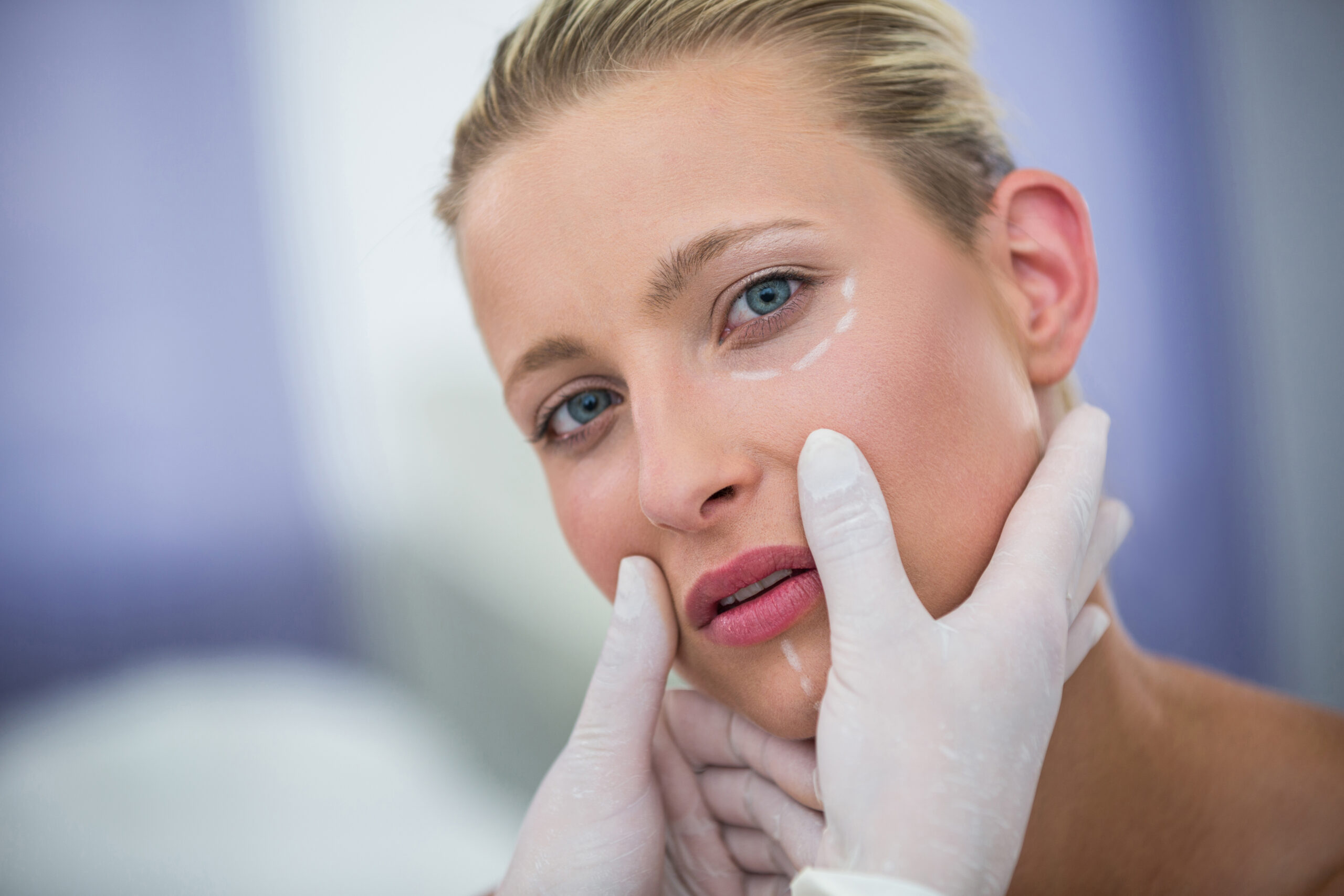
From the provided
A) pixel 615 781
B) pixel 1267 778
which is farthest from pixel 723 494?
pixel 1267 778

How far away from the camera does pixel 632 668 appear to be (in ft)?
4.16

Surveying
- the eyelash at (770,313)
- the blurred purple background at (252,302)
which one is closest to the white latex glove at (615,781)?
the eyelash at (770,313)

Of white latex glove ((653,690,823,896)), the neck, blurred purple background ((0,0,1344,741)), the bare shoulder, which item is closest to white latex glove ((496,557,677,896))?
white latex glove ((653,690,823,896))

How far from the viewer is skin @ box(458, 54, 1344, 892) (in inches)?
42.9

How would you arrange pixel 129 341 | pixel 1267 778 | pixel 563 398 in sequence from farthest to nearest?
pixel 129 341 < pixel 1267 778 < pixel 563 398

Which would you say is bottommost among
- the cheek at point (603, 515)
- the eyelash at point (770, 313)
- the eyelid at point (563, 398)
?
the cheek at point (603, 515)

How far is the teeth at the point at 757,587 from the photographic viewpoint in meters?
1.12

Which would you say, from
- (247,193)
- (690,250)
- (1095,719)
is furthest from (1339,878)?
(247,193)

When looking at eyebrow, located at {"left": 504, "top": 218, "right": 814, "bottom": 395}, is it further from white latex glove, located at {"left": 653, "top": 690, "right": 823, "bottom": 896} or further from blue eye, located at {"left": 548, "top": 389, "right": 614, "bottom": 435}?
white latex glove, located at {"left": 653, "top": 690, "right": 823, "bottom": 896}

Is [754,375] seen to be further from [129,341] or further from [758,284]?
[129,341]

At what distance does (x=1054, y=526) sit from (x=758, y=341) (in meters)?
0.48

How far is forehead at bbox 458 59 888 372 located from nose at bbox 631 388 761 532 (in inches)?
6.9

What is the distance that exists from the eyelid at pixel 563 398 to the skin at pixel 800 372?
1cm

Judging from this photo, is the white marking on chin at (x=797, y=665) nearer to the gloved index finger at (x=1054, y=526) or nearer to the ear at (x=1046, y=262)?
the gloved index finger at (x=1054, y=526)
